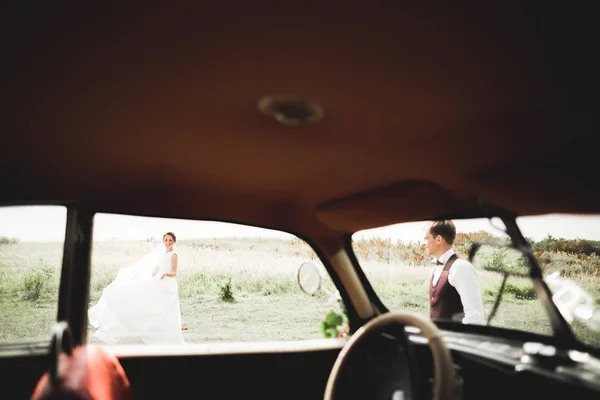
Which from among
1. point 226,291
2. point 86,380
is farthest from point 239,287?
point 86,380

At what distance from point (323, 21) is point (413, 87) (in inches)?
20.6

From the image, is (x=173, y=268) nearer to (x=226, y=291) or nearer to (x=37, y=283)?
(x=226, y=291)

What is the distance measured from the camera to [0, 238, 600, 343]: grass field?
2.66m

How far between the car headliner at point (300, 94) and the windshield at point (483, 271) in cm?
15

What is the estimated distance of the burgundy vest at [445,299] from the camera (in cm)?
275

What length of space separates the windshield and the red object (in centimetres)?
185

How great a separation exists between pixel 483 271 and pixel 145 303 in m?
3.17

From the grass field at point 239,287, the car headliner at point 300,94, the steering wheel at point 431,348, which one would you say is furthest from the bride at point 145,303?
the steering wheel at point 431,348

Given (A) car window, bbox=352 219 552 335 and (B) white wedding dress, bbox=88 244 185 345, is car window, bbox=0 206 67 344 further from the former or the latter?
(A) car window, bbox=352 219 552 335

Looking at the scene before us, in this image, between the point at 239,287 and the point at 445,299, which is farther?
the point at 239,287

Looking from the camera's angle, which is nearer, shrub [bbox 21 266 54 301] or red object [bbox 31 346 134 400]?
red object [bbox 31 346 134 400]

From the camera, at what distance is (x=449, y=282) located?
2.94m

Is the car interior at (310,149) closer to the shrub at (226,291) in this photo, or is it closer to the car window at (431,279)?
the car window at (431,279)

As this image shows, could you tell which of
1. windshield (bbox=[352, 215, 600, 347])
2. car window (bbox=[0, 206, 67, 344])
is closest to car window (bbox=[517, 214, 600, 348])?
windshield (bbox=[352, 215, 600, 347])
